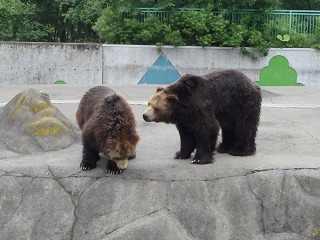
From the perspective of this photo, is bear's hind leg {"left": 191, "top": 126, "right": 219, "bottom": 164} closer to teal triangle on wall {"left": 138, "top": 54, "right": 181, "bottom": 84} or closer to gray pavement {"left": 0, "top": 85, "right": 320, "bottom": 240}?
gray pavement {"left": 0, "top": 85, "right": 320, "bottom": 240}

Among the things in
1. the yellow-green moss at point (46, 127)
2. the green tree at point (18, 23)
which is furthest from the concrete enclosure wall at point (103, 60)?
the yellow-green moss at point (46, 127)

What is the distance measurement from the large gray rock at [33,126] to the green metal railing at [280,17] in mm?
9059

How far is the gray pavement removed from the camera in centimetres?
570

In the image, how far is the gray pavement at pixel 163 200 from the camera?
570 cm

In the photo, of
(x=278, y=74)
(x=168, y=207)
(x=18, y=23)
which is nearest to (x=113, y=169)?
(x=168, y=207)

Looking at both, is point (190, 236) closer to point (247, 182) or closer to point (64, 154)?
point (247, 182)

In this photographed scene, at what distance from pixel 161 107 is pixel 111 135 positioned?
2.38 ft

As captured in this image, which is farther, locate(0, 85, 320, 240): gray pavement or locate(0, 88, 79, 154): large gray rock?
locate(0, 88, 79, 154): large gray rock

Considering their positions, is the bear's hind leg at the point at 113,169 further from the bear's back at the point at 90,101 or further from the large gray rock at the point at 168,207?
the bear's back at the point at 90,101

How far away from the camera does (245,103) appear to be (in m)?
6.47

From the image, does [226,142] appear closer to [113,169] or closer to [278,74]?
[113,169]

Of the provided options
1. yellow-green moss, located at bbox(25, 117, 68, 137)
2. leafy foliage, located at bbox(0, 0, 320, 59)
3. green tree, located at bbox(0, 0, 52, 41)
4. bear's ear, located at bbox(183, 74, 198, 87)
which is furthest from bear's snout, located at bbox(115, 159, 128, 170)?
green tree, located at bbox(0, 0, 52, 41)

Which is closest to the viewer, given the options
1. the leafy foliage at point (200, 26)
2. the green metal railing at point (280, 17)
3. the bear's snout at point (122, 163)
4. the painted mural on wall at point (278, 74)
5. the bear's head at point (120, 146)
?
the bear's head at point (120, 146)

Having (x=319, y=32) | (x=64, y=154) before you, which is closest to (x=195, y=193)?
(x=64, y=154)
